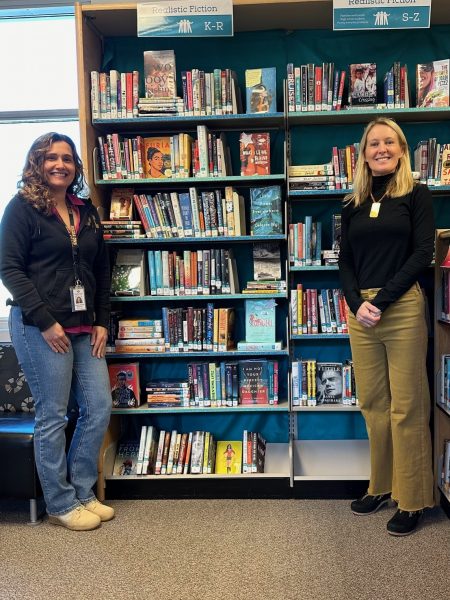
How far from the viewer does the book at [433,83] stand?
9.05 feet

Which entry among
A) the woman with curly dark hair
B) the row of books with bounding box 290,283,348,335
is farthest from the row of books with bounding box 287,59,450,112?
the woman with curly dark hair

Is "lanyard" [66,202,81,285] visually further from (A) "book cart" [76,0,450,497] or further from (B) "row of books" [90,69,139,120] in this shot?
(B) "row of books" [90,69,139,120]

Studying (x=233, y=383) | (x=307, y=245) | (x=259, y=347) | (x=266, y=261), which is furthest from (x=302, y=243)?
(x=233, y=383)

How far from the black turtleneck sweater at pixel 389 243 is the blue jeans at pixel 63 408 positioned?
1.27 m

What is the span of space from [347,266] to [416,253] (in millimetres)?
346

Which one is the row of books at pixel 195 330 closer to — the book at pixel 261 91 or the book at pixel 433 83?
the book at pixel 261 91

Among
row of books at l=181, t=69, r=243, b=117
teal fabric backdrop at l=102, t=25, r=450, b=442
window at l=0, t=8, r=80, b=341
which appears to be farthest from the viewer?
window at l=0, t=8, r=80, b=341

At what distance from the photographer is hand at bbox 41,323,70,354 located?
7.80 feet

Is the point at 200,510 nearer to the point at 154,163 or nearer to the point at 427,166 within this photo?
the point at 154,163

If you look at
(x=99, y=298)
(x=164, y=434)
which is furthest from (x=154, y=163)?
(x=164, y=434)

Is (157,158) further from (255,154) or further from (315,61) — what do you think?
(315,61)

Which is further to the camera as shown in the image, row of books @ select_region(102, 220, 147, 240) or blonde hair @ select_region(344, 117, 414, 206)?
row of books @ select_region(102, 220, 147, 240)

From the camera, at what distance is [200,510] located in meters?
A: 2.73

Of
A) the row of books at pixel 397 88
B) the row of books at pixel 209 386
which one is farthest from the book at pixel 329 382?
the row of books at pixel 397 88
